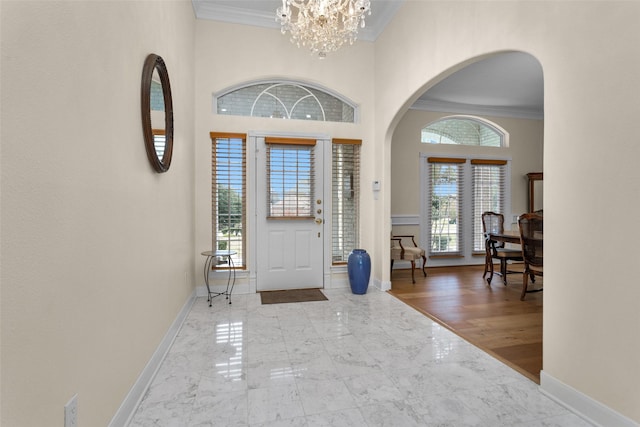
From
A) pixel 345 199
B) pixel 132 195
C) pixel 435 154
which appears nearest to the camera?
pixel 132 195

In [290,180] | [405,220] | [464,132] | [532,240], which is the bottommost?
[532,240]

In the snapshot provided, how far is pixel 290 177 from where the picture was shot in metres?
4.57

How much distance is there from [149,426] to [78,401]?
23.7 inches

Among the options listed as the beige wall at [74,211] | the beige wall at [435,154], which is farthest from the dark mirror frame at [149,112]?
the beige wall at [435,154]

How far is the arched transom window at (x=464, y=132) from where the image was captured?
6551 mm

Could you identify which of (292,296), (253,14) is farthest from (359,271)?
(253,14)

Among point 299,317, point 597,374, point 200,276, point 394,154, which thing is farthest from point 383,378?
point 394,154

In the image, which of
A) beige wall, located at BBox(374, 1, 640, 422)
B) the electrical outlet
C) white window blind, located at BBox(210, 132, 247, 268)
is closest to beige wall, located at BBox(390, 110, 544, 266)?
white window blind, located at BBox(210, 132, 247, 268)

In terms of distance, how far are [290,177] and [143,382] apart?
3022 millimetres

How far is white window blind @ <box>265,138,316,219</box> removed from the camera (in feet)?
14.8

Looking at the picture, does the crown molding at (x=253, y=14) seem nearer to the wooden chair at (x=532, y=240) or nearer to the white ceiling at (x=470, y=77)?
the white ceiling at (x=470, y=77)

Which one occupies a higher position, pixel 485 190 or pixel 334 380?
pixel 485 190

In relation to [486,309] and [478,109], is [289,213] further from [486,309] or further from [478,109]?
[478,109]

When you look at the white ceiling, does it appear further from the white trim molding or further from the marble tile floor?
the marble tile floor
